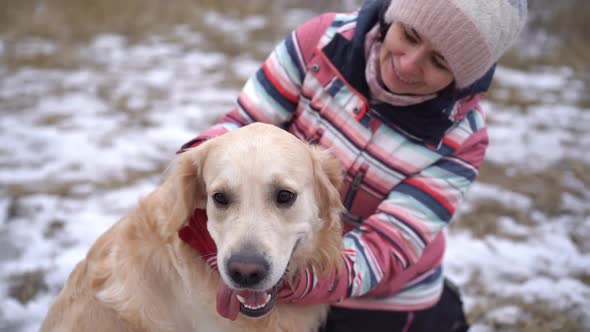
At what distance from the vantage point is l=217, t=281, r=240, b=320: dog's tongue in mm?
1508

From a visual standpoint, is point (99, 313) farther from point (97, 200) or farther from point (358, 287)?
point (97, 200)

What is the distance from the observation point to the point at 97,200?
3250mm

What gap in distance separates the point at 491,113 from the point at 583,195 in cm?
144

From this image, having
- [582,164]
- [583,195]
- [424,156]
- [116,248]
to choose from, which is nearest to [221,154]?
[116,248]

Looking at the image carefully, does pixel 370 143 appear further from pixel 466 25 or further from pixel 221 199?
pixel 221 199

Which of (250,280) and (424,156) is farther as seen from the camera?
(424,156)

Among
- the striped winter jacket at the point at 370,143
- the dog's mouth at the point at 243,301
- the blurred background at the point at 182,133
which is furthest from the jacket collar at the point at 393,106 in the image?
the blurred background at the point at 182,133

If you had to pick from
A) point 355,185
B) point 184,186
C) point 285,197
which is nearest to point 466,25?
point 355,185

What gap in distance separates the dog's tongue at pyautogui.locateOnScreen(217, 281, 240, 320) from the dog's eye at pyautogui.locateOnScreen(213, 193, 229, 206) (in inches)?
11.6

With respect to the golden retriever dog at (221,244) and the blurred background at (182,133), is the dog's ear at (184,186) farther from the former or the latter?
the blurred background at (182,133)

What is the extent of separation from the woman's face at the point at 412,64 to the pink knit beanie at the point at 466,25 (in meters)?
0.05

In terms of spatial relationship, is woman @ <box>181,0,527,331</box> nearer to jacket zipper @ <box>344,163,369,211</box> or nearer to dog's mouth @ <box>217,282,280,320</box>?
jacket zipper @ <box>344,163,369,211</box>

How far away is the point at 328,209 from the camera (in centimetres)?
170

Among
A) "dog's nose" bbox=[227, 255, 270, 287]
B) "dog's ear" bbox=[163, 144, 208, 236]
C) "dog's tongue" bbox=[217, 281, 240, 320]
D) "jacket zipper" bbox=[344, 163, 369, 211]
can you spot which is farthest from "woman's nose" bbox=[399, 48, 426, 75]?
"dog's tongue" bbox=[217, 281, 240, 320]
